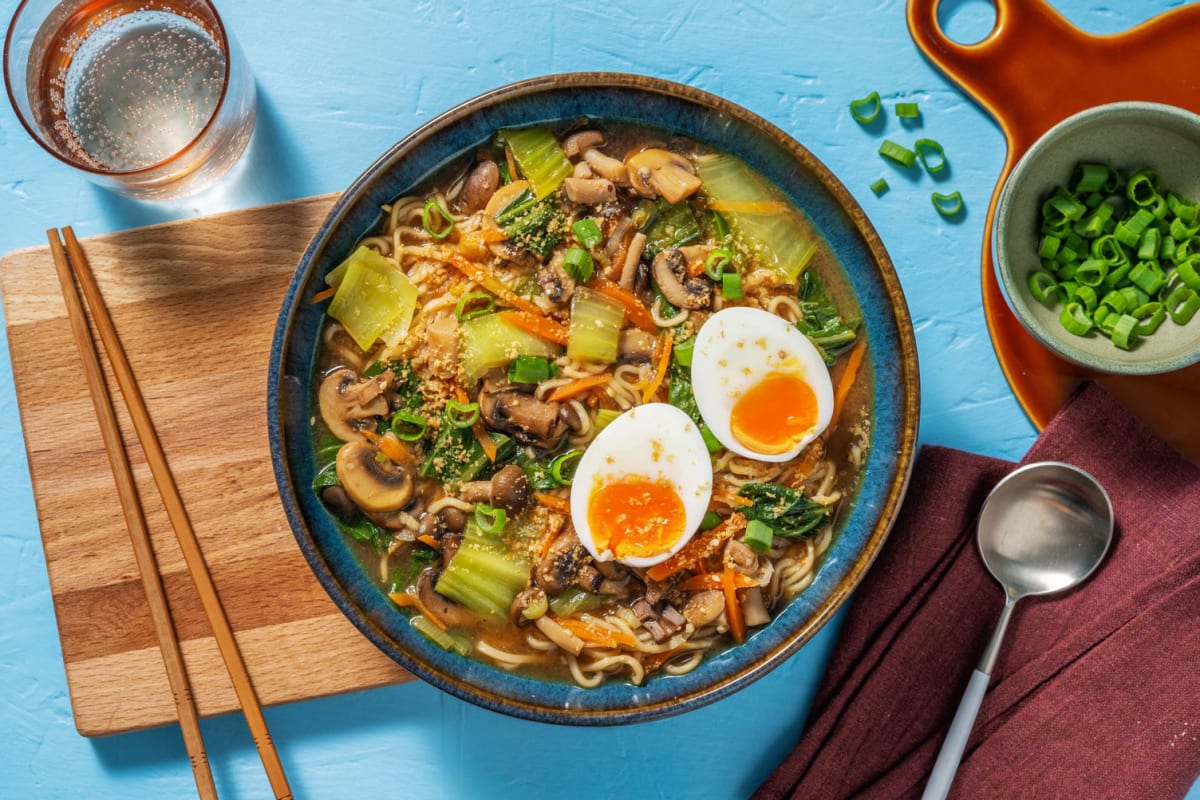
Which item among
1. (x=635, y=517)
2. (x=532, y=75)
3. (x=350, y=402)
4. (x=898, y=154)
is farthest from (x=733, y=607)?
(x=532, y=75)

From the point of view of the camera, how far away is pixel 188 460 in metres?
3.18

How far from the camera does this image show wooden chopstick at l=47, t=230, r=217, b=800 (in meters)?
3.15

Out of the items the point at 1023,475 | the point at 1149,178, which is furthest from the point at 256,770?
the point at 1149,178

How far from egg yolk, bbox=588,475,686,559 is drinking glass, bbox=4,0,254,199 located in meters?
1.82

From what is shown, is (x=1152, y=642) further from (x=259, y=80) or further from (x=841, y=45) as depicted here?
(x=259, y=80)

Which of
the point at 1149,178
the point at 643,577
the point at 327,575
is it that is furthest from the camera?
the point at 1149,178

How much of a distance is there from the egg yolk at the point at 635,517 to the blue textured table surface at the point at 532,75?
0.81 m

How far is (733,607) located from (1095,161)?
2053 millimetres

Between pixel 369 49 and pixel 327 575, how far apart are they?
193 centimetres

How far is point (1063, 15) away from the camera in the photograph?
3.38m

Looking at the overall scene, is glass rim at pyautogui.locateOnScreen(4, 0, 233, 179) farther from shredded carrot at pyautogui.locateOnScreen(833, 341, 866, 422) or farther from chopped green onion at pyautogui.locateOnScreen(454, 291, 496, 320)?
shredded carrot at pyautogui.locateOnScreen(833, 341, 866, 422)

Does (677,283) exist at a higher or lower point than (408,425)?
higher

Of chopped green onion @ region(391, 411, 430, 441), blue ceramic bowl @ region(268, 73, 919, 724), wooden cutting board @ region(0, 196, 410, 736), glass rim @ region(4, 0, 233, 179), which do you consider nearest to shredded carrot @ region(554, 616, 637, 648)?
blue ceramic bowl @ region(268, 73, 919, 724)

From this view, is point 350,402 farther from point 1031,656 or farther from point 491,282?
point 1031,656
